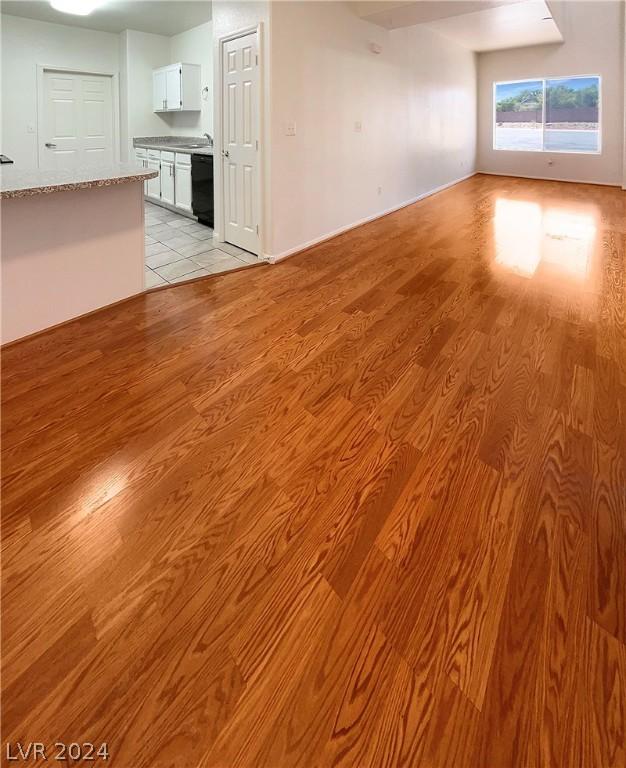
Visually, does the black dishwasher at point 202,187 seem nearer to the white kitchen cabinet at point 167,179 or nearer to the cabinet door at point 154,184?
the white kitchen cabinet at point 167,179

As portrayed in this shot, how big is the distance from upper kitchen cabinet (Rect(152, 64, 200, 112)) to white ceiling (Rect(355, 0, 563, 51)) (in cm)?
308

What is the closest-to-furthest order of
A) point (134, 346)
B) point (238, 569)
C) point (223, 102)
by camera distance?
point (238, 569), point (134, 346), point (223, 102)

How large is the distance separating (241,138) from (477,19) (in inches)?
216

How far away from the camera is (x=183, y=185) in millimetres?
6367

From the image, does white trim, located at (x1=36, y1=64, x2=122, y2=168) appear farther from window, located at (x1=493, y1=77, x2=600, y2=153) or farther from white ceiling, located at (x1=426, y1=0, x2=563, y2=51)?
window, located at (x1=493, y1=77, x2=600, y2=153)

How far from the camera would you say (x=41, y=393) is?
90.5 inches

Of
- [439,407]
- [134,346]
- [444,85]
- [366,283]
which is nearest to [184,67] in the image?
[444,85]

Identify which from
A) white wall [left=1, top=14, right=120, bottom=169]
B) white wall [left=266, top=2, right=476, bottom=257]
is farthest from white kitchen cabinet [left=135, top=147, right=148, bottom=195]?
white wall [left=266, top=2, right=476, bottom=257]

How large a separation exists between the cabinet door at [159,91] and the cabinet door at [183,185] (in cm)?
213

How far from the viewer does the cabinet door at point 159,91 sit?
7643 mm

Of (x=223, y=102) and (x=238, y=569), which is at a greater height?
(x=223, y=102)

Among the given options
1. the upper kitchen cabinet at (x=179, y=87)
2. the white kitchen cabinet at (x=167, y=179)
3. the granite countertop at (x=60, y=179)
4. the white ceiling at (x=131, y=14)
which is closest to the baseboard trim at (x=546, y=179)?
the upper kitchen cabinet at (x=179, y=87)

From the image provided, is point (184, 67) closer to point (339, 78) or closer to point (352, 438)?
point (339, 78)

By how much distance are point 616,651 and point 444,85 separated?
9925 millimetres
